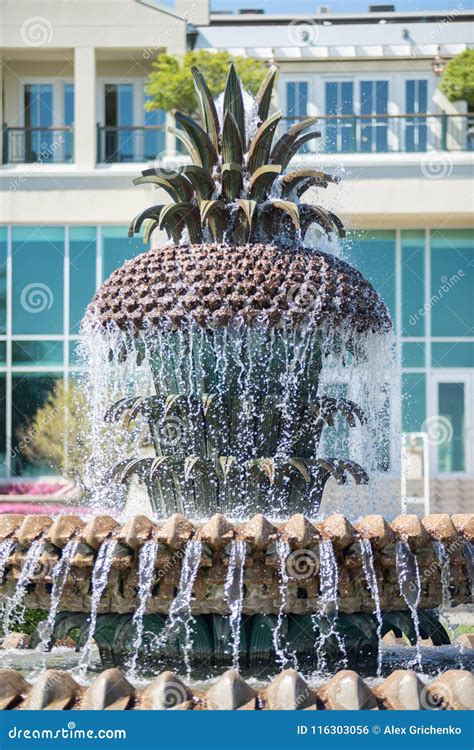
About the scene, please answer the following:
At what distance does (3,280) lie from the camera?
32938mm

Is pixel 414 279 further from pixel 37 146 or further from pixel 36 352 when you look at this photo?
pixel 37 146

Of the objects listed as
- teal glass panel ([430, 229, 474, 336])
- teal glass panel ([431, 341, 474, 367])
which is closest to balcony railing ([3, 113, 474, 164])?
teal glass panel ([430, 229, 474, 336])

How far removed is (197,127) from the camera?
25.8ft

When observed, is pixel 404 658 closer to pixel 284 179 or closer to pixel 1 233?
pixel 284 179

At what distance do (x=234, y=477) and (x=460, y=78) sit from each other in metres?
26.6

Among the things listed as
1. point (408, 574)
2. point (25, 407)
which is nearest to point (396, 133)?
point (25, 407)

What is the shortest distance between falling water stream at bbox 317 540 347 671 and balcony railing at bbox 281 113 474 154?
26251 millimetres

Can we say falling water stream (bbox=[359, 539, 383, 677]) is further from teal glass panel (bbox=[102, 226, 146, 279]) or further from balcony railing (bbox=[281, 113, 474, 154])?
teal glass panel (bbox=[102, 226, 146, 279])

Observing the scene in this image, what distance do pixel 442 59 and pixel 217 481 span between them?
28.5 meters

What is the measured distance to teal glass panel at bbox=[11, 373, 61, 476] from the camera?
105 feet

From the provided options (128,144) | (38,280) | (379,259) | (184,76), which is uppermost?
(184,76)

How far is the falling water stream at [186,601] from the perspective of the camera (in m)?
6.25

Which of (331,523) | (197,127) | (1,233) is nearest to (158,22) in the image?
(1,233)

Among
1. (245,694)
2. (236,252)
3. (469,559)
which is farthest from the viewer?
(236,252)
